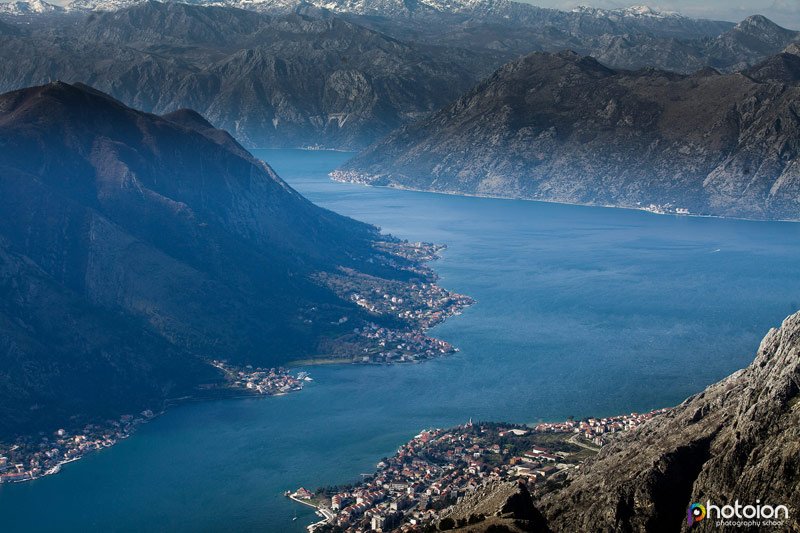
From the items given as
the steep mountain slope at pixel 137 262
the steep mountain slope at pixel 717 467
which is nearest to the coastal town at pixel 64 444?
the steep mountain slope at pixel 137 262

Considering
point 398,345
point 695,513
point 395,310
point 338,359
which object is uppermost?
point 695,513

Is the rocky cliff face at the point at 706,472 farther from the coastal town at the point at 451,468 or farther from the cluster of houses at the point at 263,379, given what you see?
the cluster of houses at the point at 263,379

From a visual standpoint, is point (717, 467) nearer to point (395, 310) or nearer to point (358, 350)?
point (358, 350)

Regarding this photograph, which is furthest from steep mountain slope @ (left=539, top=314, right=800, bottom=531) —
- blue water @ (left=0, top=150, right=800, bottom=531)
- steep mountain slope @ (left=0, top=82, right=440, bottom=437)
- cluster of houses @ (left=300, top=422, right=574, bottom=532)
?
steep mountain slope @ (left=0, top=82, right=440, bottom=437)

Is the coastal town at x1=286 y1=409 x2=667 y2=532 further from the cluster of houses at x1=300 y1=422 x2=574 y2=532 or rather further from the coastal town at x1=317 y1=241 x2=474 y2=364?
the coastal town at x1=317 y1=241 x2=474 y2=364

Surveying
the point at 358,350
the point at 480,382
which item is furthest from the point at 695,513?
the point at 358,350

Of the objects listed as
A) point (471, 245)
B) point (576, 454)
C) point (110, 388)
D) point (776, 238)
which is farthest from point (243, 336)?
point (776, 238)
